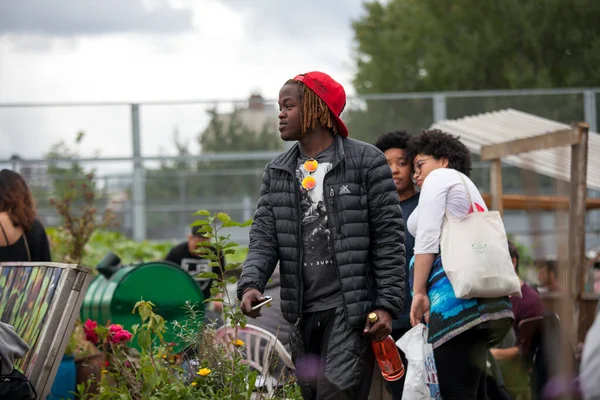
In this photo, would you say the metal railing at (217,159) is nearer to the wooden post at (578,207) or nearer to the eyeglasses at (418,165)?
the wooden post at (578,207)

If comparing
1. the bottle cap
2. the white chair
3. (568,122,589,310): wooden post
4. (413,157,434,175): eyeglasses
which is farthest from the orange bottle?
(568,122,589,310): wooden post

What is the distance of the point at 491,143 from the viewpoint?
794 cm

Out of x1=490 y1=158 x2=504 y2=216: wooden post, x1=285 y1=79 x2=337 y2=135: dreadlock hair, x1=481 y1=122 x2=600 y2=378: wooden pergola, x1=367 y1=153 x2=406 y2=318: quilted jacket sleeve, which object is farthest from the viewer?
x1=490 y1=158 x2=504 y2=216: wooden post

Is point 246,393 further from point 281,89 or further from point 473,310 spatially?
point 281,89

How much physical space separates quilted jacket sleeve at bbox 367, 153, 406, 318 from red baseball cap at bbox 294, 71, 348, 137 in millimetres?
260

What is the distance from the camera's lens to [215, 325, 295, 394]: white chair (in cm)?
512

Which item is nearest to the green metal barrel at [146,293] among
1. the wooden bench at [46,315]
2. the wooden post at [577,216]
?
the wooden bench at [46,315]

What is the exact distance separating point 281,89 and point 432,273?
122 cm

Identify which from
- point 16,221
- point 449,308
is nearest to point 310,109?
point 449,308

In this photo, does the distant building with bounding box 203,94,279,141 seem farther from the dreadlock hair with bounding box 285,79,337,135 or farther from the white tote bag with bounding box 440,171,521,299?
A: the dreadlock hair with bounding box 285,79,337,135

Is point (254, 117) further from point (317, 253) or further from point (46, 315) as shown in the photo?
point (317, 253)

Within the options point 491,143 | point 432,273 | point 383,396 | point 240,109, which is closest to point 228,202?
point 240,109

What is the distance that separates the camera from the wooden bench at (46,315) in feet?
16.3

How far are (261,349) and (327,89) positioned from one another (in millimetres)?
2123
